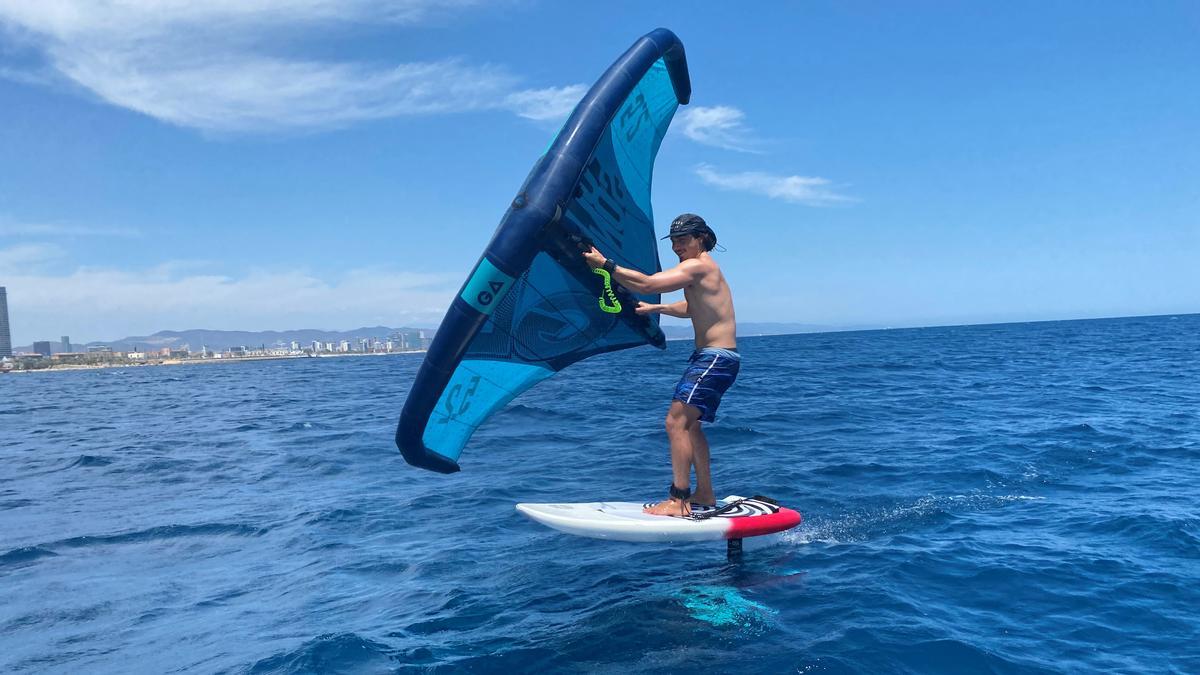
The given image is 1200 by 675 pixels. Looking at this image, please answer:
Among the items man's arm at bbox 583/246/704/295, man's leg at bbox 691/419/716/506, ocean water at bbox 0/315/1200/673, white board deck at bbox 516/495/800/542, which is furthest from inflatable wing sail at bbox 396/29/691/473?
ocean water at bbox 0/315/1200/673

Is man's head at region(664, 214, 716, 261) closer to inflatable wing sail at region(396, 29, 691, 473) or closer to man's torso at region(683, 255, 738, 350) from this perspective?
man's torso at region(683, 255, 738, 350)

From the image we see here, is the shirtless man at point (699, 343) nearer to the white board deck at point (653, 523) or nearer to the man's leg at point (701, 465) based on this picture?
the man's leg at point (701, 465)

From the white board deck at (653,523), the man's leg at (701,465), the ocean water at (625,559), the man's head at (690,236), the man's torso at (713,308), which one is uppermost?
the man's head at (690,236)

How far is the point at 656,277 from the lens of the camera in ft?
21.5

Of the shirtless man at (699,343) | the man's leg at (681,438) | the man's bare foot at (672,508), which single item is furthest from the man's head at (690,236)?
the man's bare foot at (672,508)

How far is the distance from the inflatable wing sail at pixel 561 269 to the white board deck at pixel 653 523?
130 cm

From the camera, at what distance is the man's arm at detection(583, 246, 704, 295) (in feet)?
20.7

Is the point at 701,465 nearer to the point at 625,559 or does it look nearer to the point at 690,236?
the point at 625,559

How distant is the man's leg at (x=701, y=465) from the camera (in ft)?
23.2

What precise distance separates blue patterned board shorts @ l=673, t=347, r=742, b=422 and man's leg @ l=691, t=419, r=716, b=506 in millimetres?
234

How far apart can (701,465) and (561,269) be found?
2.39 metres

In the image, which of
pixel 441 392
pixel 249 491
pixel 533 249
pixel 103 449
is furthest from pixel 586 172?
pixel 103 449

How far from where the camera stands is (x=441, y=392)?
6520 mm

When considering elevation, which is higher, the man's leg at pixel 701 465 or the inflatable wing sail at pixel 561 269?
the inflatable wing sail at pixel 561 269
